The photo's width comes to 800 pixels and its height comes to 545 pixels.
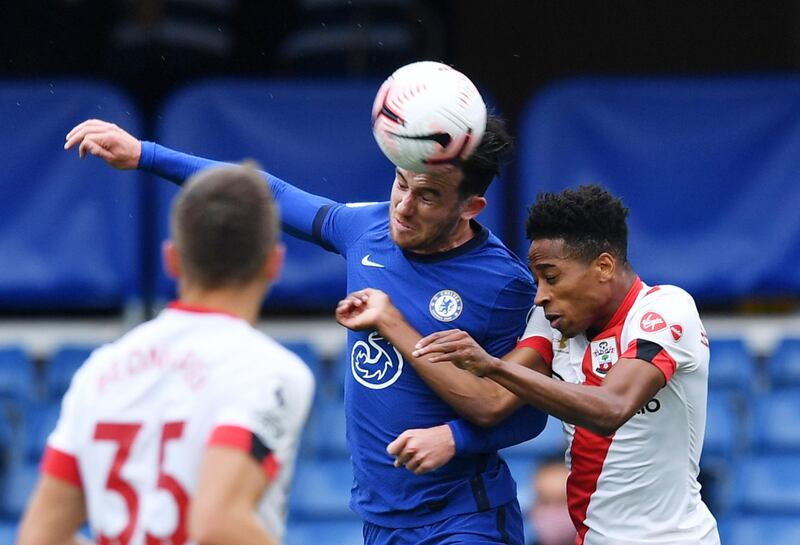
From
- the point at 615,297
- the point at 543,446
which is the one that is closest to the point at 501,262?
the point at 615,297

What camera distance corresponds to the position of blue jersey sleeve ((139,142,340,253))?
497cm

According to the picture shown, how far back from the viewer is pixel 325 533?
26.5 feet

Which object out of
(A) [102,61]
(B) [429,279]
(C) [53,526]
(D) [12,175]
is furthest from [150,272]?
(C) [53,526]

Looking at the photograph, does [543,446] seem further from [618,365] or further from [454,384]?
[618,365]

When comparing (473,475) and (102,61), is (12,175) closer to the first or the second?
(102,61)

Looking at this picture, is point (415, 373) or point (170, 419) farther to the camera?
point (415, 373)

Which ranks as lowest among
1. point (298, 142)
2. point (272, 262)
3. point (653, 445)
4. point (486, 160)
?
point (653, 445)

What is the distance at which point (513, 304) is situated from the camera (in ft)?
15.4

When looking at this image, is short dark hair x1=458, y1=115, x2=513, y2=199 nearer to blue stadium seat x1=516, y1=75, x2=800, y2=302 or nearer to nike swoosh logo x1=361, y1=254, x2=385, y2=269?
nike swoosh logo x1=361, y1=254, x2=385, y2=269

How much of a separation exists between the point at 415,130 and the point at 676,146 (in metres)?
5.35

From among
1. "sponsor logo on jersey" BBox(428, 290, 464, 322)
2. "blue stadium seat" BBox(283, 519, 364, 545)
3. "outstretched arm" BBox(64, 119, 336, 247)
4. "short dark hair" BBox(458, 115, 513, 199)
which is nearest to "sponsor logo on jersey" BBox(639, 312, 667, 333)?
"sponsor logo on jersey" BBox(428, 290, 464, 322)

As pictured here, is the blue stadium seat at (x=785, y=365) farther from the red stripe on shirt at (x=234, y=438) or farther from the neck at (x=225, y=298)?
the red stripe on shirt at (x=234, y=438)

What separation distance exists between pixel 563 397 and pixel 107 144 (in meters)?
1.79

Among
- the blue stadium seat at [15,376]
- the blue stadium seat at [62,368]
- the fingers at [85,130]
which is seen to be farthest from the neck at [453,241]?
the blue stadium seat at [15,376]
